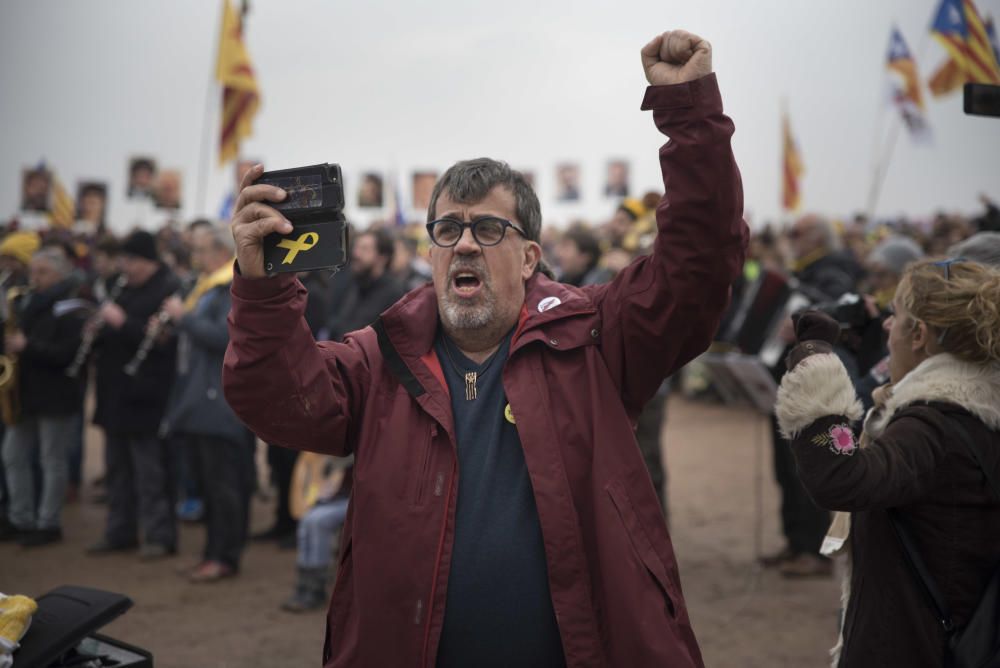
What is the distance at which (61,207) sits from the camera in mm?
17844

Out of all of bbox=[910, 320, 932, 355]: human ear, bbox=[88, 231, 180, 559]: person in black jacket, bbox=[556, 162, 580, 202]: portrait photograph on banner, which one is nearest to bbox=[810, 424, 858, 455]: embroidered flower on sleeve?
bbox=[910, 320, 932, 355]: human ear

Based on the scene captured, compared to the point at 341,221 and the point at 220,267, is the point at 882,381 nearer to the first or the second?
the point at 341,221

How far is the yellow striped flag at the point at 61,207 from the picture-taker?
57.9 ft

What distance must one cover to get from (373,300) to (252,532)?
8.26 feet

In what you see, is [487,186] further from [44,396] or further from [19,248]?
[19,248]

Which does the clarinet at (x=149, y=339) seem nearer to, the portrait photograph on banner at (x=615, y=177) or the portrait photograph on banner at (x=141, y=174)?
the portrait photograph on banner at (x=141, y=174)

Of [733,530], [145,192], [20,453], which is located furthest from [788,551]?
[145,192]

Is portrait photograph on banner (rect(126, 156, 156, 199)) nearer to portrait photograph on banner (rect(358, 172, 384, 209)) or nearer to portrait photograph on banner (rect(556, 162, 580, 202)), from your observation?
portrait photograph on banner (rect(358, 172, 384, 209))

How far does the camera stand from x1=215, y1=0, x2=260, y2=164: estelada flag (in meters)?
10.9

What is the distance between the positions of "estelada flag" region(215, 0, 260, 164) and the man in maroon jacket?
9333mm

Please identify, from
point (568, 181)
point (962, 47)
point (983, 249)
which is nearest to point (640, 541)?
point (983, 249)

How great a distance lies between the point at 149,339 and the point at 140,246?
742 mm


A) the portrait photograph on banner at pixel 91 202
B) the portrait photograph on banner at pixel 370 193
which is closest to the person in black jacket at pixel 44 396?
the portrait photograph on banner at pixel 91 202

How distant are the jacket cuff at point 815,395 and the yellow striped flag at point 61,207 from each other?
1769 centimetres
